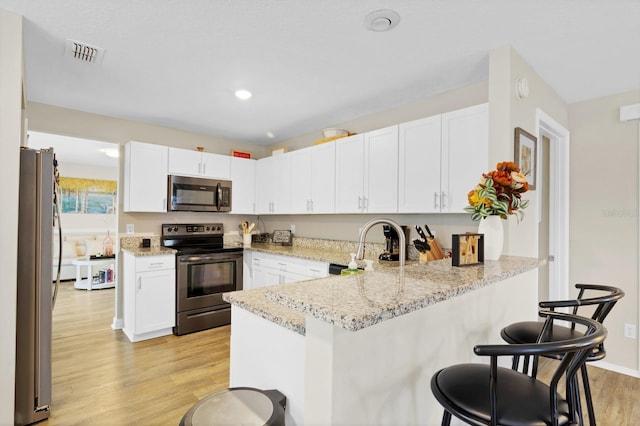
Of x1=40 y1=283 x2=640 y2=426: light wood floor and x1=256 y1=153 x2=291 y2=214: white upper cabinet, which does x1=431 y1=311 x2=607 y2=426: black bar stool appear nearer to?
x1=40 y1=283 x2=640 y2=426: light wood floor

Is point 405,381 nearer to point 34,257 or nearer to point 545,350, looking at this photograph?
point 545,350

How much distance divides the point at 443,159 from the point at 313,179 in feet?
5.33

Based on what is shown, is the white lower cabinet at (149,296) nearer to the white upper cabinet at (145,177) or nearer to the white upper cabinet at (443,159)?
the white upper cabinet at (145,177)

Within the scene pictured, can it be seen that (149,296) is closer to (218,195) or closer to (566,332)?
(218,195)

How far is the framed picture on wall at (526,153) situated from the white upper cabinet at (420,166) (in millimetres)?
589

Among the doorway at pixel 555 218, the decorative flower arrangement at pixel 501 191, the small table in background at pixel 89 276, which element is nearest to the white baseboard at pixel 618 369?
the doorway at pixel 555 218

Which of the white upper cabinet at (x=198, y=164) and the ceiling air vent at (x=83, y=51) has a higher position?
the ceiling air vent at (x=83, y=51)

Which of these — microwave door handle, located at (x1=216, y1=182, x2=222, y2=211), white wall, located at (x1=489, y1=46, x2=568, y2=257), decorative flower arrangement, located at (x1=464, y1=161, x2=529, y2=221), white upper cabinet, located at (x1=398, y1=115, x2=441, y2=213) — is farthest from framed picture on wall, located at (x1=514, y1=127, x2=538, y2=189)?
microwave door handle, located at (x1=216, y1=182, x2=222, y2=211)

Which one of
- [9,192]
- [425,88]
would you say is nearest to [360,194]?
[425,88]

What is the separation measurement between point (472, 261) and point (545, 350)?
92 centimetres

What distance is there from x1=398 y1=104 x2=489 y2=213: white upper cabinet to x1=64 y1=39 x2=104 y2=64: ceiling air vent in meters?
2.40

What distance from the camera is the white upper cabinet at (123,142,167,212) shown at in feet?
12.1

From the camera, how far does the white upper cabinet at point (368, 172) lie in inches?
120

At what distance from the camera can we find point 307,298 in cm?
97
